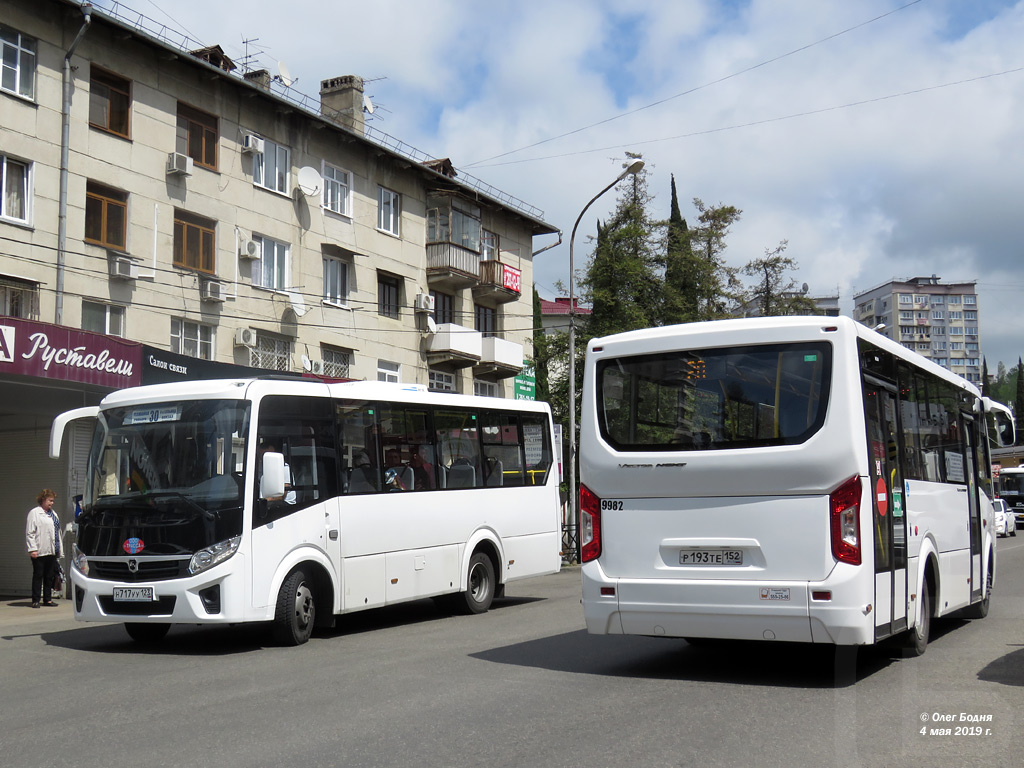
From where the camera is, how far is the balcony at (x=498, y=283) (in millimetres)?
38812

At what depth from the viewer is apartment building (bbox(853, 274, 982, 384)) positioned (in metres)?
167

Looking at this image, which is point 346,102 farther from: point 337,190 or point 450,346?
point 450,346

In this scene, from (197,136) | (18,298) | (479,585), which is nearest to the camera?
(479,585)

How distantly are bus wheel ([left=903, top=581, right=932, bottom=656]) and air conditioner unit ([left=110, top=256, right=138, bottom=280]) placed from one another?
19422 mm

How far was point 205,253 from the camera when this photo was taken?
27.7 metres

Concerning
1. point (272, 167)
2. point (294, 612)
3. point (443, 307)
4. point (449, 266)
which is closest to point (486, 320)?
point (443, 307)

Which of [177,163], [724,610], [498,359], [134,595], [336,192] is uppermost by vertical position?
[336,192]

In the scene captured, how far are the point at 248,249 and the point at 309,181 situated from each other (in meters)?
3.47

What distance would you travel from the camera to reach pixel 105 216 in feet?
81.7

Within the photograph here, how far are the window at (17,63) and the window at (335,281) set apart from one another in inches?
411

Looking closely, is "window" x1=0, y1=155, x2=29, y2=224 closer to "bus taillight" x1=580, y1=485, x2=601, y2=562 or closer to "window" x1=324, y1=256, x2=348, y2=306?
"window" x1=324, y1=256, x2=348, y2=306

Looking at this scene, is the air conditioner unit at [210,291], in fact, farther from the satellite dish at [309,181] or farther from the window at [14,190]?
the window at [14,190]

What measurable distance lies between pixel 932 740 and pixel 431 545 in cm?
→ 888

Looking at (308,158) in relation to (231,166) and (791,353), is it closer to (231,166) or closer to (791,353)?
(231,166)
